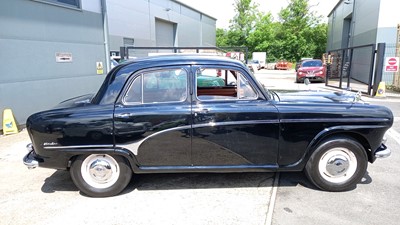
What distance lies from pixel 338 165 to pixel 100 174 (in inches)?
120

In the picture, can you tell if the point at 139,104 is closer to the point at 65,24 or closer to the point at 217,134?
the point at 217,134

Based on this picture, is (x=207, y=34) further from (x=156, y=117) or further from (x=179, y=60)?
(x=156, y=117)

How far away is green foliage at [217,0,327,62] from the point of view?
145ft

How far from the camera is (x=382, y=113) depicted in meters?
3.48

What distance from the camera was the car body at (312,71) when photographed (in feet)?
57.0

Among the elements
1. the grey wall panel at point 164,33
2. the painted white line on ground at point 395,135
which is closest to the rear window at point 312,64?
the painted white line on ground at point 395,135

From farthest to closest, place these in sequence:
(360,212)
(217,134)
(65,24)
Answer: (65,24) → (217,134) → (360,212)

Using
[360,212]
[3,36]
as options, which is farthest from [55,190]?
[3,36]

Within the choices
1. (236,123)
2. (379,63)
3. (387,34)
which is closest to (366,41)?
(387,34)

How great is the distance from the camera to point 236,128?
3.39 m

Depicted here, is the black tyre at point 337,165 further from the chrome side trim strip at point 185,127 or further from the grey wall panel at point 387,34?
the grey wall panel at point 387,34

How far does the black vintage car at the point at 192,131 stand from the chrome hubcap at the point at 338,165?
0.01 metres

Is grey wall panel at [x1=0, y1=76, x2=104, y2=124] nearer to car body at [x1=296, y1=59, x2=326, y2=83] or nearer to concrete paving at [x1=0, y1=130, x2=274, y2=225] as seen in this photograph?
concrete paving at [x1=0, y1=130, x2=274, y2=225]

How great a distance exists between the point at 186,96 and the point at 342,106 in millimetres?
1970
